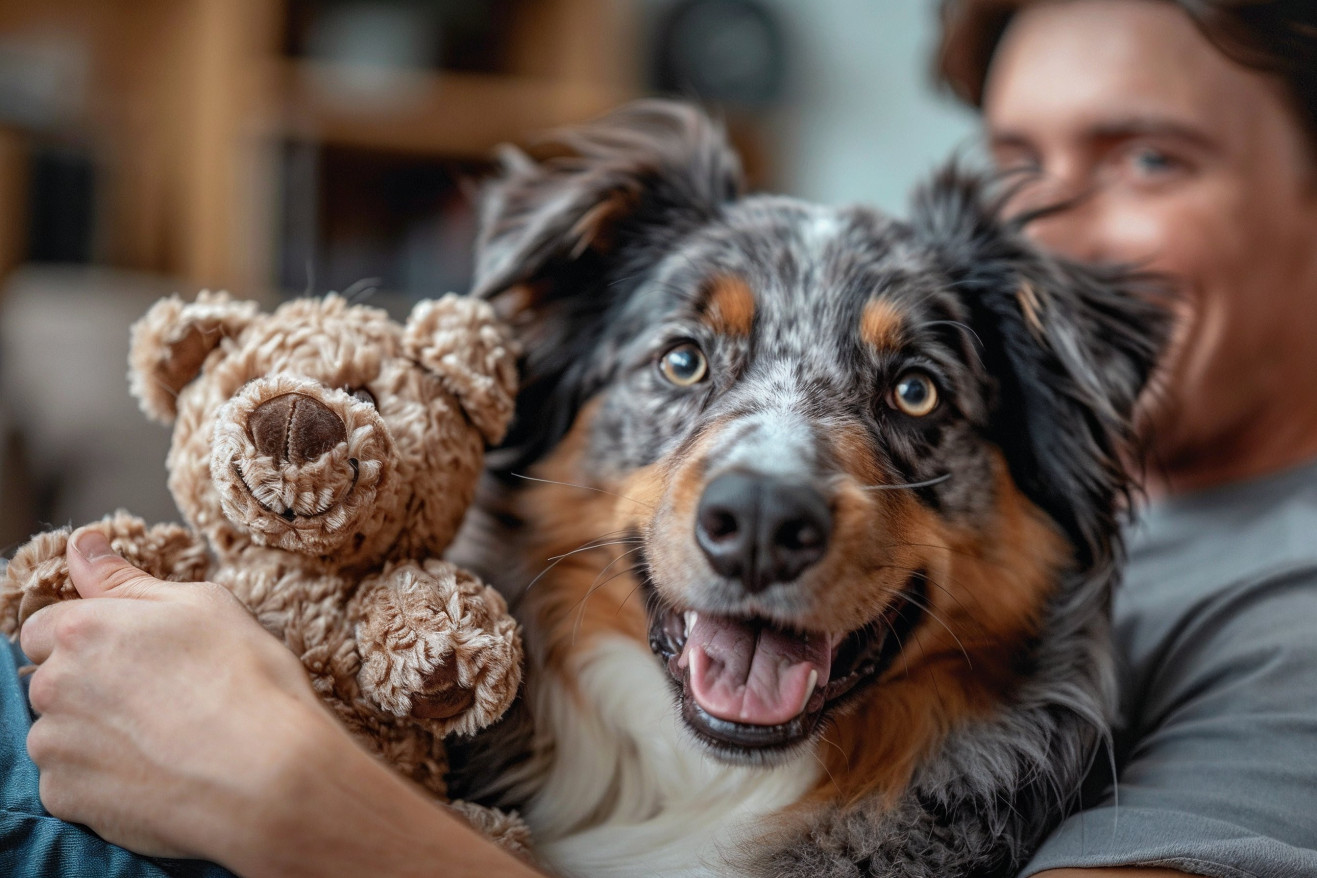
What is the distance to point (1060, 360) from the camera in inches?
60.6

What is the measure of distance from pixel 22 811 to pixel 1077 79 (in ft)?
6.76

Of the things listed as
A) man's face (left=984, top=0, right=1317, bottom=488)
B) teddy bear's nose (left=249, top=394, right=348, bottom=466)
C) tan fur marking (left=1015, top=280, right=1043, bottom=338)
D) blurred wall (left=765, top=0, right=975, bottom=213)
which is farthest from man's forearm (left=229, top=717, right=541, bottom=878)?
blurred wall (left=765, top=0, right=975, bottom=213)

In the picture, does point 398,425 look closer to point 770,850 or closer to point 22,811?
point 22,811

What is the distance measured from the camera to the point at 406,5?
166 inches

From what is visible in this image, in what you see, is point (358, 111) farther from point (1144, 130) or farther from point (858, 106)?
point (1144, 130)

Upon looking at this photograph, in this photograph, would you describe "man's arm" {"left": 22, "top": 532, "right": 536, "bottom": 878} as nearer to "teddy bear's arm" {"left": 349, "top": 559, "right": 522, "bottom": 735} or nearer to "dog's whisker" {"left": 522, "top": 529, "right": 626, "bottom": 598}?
"teddy bear's arm" {"left": 349, "top": 559, "right": 522, "bottom": 735}

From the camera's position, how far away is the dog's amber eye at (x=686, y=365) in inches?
59.6

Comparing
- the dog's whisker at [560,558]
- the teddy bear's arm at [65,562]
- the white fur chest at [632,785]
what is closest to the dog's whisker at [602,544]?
the dog's whisker at [560,558]

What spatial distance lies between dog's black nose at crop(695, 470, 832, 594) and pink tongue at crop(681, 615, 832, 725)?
0.39ft

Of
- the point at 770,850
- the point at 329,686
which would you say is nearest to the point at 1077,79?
the point at 770,850

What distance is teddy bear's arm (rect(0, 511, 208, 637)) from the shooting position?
112 centimetres

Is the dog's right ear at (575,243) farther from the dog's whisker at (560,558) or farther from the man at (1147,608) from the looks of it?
the man at (1147,608)

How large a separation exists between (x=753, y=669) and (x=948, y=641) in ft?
1.09

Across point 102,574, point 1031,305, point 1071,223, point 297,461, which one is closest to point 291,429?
point 297,461
